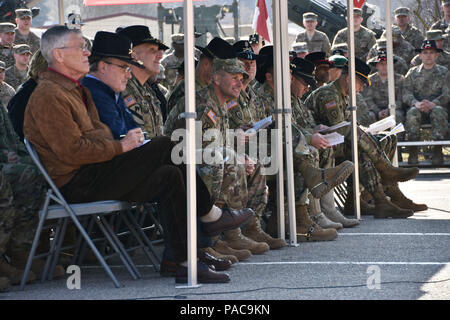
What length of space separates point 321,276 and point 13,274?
1.99 m

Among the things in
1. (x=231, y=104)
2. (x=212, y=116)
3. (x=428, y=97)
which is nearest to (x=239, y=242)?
(x=212, y=116)

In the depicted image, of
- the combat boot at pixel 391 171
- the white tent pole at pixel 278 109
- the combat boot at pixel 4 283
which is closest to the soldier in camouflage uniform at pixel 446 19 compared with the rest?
the combat boot at pixel 391 171

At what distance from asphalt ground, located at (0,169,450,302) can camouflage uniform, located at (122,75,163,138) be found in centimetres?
103

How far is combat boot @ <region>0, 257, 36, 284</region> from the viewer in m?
5.90

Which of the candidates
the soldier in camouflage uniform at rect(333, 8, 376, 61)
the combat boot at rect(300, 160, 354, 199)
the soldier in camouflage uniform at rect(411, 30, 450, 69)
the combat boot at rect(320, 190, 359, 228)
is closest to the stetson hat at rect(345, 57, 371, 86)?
the combat boot at rect(320, 190, 359, 228)

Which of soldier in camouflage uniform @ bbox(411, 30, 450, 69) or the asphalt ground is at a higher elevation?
soldier in camouflage uniform @ bbox(411, 30, 450, 69)

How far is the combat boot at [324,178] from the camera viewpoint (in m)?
8.07

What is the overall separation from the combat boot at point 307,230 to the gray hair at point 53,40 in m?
3.08

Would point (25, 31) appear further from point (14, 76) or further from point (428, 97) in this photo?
point (428, 97)

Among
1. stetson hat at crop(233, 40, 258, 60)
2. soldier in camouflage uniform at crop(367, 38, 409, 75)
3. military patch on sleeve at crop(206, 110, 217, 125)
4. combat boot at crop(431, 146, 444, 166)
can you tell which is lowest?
combat boot at crop(431, 146, 444, 166)

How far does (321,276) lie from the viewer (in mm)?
6023

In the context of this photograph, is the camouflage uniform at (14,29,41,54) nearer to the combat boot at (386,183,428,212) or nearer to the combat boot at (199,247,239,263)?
the combat boot at (386,183,428,212)
